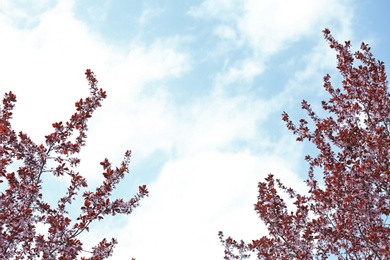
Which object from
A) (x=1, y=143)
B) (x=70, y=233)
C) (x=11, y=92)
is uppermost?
(x=11, y=92)

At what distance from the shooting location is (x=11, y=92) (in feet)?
23.7

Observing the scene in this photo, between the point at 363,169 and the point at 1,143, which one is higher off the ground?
the point at 1,143

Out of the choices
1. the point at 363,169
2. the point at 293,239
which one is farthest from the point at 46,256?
the point at 363,169

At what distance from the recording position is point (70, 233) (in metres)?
6.86

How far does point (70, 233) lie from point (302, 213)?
5.67m

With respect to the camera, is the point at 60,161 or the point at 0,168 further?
the point at 60,161

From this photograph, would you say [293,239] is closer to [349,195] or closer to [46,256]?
[349,195]

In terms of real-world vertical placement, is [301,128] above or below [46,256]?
above

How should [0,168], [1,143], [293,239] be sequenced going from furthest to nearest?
[293,239] → [1,143] → [0,168]

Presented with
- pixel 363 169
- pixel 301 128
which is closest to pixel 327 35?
pixel 301 128

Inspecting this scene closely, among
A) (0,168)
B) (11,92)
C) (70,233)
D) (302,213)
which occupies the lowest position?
(302,213)

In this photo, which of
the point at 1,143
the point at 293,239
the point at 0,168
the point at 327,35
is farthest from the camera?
the point at 327,35

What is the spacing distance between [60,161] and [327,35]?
7955 millimetres

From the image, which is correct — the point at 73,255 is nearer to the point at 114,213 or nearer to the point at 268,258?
the point at 114,213
